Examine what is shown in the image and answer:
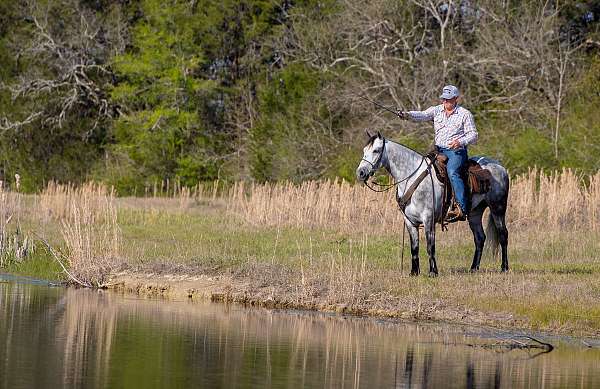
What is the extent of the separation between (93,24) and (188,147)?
562cm

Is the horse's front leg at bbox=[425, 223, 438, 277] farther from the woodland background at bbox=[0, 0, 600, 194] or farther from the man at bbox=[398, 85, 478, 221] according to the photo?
the woodland background at bbox=[0, 0, 600, 194]

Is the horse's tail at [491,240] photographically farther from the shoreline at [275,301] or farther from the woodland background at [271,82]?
the woodland background at [271,82]

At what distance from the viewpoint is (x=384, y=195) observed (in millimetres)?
24391

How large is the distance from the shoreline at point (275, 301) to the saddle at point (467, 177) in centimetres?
Result: 247

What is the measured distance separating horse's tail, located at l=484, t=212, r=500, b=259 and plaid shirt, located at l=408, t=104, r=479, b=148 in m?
1.72

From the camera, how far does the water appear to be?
10758 millimetres

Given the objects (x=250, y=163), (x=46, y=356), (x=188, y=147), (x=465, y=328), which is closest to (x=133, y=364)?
(x=46, y=356)

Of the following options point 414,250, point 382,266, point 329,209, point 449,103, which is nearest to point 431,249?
point 414,250

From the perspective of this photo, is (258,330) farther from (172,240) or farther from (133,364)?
(172,240)

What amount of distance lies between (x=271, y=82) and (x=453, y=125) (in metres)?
27.5

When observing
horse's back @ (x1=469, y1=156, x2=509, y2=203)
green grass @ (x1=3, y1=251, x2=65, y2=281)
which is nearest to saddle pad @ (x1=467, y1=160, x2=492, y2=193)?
horse's back @ (x1=469, y1=156, x2=509, y2=203)

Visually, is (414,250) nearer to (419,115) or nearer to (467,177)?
(467,177)

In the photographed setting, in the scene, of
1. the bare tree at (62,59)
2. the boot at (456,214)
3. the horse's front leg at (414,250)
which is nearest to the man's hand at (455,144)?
the boot at (456,214)

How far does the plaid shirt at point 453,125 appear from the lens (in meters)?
16.6
